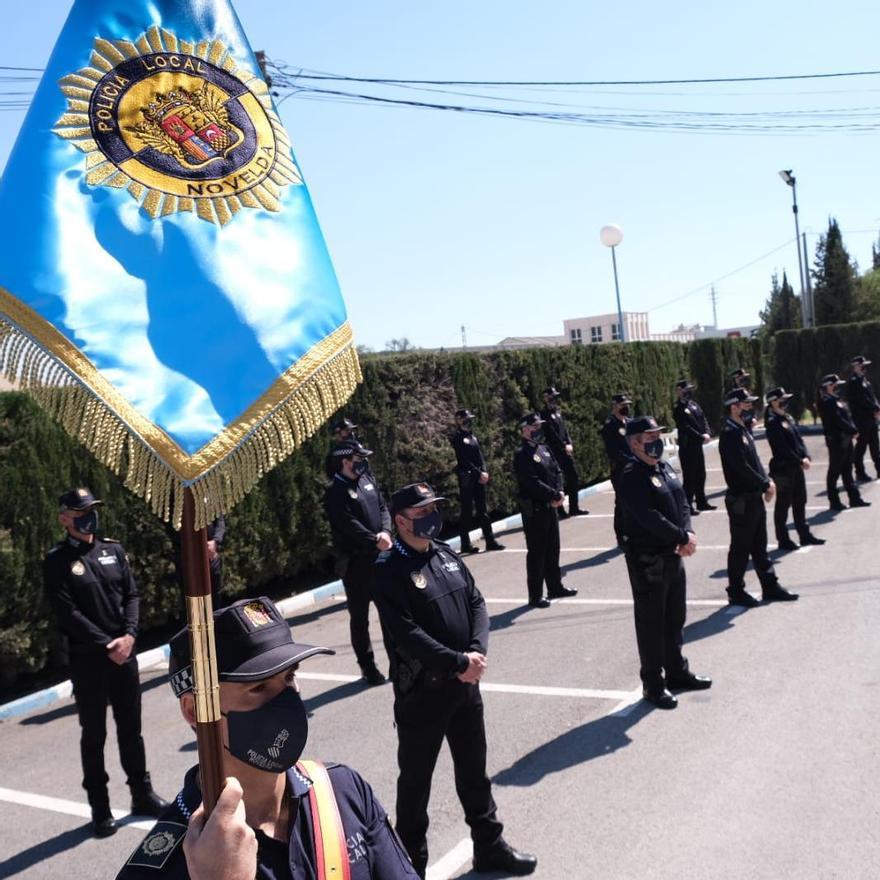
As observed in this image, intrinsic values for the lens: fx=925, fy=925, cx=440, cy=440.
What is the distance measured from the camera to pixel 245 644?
2.32m

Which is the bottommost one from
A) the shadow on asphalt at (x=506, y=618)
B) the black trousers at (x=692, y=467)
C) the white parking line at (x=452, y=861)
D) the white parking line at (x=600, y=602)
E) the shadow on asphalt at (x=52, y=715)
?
the white parking line at (x=452, y=861)

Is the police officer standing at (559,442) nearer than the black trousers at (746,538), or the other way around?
the black trousers at (746,538)

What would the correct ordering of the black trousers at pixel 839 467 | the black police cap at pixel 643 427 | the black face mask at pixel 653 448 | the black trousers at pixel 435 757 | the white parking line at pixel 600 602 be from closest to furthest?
1. the black trousers at pixel 435 757
2. the black face mask at pixel 653 448
3. the black police cap at pixel 643 427
4. the white parking line at pixel 600 602
5. the black trousers at pixel 839 467

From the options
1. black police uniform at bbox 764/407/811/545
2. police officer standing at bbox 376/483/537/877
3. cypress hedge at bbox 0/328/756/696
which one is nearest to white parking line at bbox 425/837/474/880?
police officer standing at bbox 376/483/537/877

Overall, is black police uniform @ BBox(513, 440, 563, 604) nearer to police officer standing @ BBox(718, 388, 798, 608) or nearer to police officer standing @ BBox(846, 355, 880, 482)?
police officer standing @ BBox(718, 388, 798, 608)

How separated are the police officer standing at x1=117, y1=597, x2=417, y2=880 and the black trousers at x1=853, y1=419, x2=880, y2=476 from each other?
14.7 m

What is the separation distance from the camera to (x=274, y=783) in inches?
89.0

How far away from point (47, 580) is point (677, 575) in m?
4.37

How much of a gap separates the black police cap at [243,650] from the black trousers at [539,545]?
24.9ft

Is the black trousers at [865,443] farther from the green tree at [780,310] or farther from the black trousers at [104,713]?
the green tree at [780,310]

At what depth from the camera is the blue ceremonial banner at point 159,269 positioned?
226 cm

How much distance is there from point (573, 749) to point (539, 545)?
13.0 ft

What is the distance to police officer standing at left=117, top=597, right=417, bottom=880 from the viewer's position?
210 centimetres

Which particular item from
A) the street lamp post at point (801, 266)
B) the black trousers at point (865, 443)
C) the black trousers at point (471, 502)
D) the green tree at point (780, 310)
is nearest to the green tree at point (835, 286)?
the green tree at point (780, 310)
